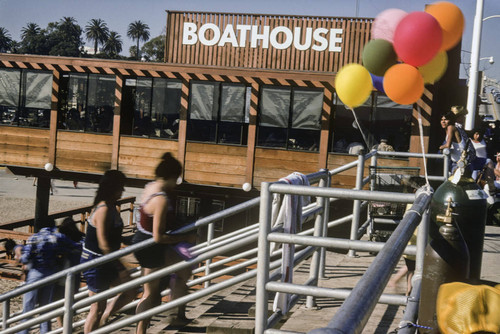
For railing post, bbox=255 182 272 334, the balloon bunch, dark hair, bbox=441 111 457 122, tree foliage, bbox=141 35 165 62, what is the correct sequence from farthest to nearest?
tree foliage, bbox=141 35 165 62 → dark hair, bbox=441 111 457 122 → the balloon bunch → railing post, bbox=255 182 272 334

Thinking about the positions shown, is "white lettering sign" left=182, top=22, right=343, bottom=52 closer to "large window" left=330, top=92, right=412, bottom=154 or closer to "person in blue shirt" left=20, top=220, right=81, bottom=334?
"large window" left=330, top=92, right=412, bottom=154

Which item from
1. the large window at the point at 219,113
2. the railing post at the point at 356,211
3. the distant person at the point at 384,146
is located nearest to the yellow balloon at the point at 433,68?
the railing post at the point at 356,211

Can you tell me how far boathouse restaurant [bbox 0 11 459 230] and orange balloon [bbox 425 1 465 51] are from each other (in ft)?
30.0

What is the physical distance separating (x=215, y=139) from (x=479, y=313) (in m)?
14.2

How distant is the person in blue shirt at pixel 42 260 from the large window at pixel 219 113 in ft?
32.8

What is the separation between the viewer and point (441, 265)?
103 inches

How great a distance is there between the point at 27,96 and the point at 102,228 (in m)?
13.8

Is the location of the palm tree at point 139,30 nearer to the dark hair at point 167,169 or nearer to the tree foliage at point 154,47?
the tree foliage at point 154,47

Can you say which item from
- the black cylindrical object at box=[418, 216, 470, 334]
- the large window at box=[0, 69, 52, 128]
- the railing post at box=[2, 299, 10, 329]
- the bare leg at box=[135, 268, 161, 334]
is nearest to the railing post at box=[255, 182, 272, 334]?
the black cylindrical object at box=[418, 216, 470, 334]

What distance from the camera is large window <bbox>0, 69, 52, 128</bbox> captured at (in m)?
17.4

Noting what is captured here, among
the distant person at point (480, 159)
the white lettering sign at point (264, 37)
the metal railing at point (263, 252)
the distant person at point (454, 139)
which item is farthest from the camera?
the white lettering sign at point (264, 37)

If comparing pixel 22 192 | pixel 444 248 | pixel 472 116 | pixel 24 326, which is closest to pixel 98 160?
pixel 472 116

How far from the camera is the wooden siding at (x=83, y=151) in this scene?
16.7 metres

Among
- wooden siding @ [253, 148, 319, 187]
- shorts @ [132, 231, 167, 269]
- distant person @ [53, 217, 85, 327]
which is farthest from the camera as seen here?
wooden siding @ [253, 148, 319, 187]
